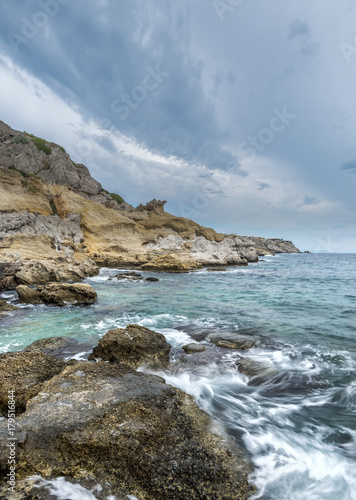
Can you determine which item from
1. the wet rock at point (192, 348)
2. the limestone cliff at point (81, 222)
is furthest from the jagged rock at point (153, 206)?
the wet rock at point (192, 348)

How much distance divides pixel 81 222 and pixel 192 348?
45.1 metres

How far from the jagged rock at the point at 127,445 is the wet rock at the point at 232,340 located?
4.22 meters

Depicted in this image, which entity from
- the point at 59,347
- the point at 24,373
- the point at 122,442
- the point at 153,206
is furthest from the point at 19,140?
the point at 122,442

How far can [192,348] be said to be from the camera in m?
7.59

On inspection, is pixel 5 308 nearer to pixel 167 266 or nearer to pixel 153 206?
pixel 167 266

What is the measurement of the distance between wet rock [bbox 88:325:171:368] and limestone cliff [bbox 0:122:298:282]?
2421 cm

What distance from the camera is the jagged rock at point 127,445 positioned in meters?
2.65

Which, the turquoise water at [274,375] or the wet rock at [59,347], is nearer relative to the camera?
the turquoise water at [274,375]

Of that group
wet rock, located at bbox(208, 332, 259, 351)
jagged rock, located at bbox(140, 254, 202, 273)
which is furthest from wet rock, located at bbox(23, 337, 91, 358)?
jagged rock, located at bbox(140, 254, 202, 273)

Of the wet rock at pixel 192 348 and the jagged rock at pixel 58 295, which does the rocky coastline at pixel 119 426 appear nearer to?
the wet rock at pixel 192 348

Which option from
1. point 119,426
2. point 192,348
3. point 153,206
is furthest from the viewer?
point 153,206

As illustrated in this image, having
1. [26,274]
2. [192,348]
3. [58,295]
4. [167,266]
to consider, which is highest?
[167,266]

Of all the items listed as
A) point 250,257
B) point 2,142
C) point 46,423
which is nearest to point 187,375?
point 46,423

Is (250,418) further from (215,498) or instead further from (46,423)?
(46,423)
